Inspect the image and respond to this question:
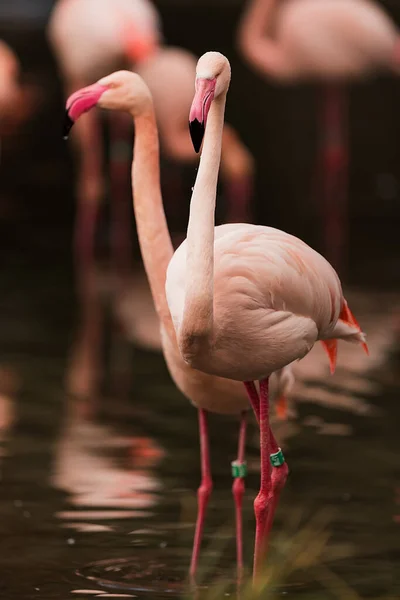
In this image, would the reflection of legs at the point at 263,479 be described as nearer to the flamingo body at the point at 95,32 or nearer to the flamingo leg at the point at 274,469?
the flamingo leg at the point at 274,469

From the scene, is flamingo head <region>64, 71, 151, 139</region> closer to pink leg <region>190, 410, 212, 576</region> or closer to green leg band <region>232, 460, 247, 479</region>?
pink leg <region>190, 410, 212, 576</region>

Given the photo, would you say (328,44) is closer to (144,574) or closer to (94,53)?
(94,53)

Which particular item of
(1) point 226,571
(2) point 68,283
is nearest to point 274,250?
(1) point 226,571

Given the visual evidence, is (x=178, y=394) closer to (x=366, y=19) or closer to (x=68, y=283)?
(x=68, y=283)

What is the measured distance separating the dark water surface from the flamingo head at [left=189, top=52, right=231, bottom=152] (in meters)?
1.15

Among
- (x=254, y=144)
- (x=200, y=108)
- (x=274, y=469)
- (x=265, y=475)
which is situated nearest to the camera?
(x=200, y=108)

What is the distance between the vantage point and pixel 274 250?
4293 millimetres

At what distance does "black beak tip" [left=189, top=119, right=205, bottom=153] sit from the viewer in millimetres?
3666

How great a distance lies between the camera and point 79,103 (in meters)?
4.63

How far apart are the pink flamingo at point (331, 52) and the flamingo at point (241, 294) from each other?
8.27m

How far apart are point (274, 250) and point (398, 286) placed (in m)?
5.99

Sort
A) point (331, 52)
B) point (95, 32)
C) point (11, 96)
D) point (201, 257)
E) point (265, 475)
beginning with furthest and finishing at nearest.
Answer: point (331, 52), point (11, 96), point (95, 32), point (265, 475), point (201, 257)

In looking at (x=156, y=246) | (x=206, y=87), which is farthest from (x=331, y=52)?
(x=206, y=87)

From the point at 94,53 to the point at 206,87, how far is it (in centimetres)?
759
